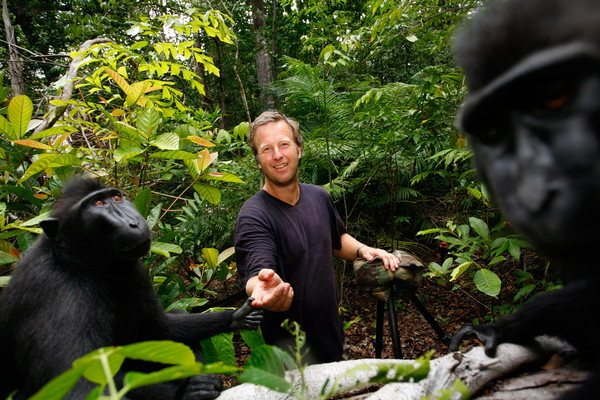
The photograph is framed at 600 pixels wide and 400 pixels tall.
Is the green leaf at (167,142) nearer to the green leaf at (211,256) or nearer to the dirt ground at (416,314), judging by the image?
the green leaf at (211,256)

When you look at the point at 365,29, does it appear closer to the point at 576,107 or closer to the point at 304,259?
the point at 304,259

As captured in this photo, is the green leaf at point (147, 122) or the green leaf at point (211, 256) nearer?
the green leaf at point (147, 122)

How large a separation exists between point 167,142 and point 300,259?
1.30 meters

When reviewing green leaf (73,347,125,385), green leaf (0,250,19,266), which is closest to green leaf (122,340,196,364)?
green leaf (73,347,125,385)

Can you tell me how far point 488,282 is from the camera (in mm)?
2006

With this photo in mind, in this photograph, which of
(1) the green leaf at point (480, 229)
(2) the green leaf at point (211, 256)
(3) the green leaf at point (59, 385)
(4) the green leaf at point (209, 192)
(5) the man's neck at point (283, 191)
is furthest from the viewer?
(2) the green leaf at point (211, 256)

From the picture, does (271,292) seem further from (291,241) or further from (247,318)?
(291,241)

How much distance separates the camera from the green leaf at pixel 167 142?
2426 mm

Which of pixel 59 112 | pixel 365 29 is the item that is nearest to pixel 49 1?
pixel 59 112

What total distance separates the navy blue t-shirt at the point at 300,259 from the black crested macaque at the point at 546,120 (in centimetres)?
165

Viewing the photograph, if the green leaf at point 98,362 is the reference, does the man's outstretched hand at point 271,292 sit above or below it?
below

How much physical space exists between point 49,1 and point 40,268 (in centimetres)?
929

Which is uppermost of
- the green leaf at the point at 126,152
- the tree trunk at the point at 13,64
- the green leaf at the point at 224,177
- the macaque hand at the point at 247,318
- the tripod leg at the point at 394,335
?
the tree trunk at the point at 13,64

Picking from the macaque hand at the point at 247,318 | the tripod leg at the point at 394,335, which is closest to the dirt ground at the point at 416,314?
the tripod leg at the point at 394,335
